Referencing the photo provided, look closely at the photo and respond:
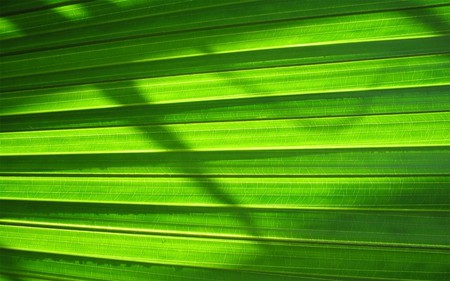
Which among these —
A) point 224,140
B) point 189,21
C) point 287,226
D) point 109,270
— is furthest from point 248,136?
point 109,270

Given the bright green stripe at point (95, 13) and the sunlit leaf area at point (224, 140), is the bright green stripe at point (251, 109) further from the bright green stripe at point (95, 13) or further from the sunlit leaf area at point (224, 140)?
the bright green stripe at point (95, 13)

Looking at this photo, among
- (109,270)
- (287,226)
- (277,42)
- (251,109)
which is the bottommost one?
(109,270)

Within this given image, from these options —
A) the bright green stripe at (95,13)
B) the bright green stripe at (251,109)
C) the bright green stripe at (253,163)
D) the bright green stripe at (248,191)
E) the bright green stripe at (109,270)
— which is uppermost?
the bright green stripe at (95,13)

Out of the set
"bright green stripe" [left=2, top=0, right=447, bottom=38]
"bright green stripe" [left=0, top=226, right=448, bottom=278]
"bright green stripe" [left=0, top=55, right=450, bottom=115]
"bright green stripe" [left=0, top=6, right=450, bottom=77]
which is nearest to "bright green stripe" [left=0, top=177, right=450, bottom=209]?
"bright green stripe" [left=0, top=226, right=448, bottom=278]

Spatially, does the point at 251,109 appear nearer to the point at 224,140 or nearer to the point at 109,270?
the point at 224,140

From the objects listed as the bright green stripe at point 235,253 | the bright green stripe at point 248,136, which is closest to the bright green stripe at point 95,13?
the bright green stripe at point 248,136

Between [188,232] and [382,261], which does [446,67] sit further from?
[188,232]

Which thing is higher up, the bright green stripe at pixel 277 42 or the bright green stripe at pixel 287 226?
the bright green stripe at pixel 277 42

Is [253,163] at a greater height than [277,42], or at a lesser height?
lesser

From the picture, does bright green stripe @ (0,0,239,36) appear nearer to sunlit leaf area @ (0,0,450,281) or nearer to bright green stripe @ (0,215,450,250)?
sunlit leaf area @ (0,0,450,281)
